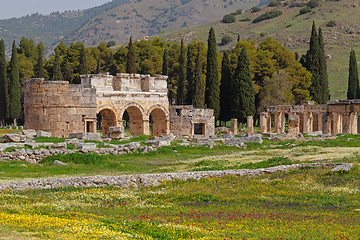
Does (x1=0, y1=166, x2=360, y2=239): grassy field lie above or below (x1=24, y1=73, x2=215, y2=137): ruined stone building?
below

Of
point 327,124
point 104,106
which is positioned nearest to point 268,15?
point 327,124

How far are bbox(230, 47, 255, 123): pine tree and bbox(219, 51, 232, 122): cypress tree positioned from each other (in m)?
1.72

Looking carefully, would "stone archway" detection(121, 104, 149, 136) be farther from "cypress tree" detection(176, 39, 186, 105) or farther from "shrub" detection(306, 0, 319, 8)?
"shrub" detection(306, 0, 319, 8)

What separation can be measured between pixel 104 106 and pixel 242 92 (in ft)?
83.3

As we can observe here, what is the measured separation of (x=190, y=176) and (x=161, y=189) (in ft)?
7.39

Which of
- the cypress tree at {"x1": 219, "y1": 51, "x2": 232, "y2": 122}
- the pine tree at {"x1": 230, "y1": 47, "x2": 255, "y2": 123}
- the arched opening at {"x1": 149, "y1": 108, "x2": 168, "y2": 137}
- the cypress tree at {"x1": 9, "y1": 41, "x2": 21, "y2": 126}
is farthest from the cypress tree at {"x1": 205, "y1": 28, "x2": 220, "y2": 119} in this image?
the cypress tree at {"x1": 9, "y1": 41, "x2": 21, "y2": 126}

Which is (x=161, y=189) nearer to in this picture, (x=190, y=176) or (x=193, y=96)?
(x=190, y=176)

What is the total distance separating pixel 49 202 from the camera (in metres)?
17.6

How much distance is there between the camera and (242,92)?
67375 mm

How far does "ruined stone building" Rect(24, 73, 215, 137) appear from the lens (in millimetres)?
43156

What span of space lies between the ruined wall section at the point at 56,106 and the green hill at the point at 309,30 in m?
61.6

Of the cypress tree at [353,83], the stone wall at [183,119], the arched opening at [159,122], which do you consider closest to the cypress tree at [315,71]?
the cypress tree at [353,83]

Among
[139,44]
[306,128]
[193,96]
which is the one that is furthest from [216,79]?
[139,44]

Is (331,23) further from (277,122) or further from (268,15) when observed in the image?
(277,122)
